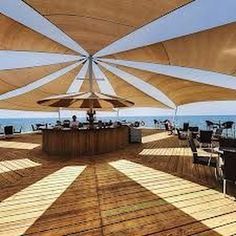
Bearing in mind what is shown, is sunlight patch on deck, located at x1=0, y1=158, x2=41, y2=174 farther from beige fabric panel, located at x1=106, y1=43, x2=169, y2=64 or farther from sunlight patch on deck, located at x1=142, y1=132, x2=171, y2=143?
sunlight patch on deck, located at x1=142, y1=132, x2=171, y2=143

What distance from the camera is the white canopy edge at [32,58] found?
34.6 feet

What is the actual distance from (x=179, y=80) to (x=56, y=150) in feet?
18.7

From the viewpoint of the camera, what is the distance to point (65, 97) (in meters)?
8.32

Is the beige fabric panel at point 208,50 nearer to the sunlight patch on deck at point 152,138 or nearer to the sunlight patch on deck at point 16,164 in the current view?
the sunlight patch on deck at point 16,164

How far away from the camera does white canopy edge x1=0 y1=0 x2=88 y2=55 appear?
5.91 metres

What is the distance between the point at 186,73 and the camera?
1092 cm

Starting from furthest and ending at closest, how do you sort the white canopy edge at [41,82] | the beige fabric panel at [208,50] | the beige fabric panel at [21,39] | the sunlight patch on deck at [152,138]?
the sunlight patch on deck at [152,138], the white canopy edge at [41,82], the beige fabric panel at [21,39], the beige fabric panel at [208,50]

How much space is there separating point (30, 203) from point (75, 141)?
490 cm

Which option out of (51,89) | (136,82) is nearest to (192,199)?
(136,82)

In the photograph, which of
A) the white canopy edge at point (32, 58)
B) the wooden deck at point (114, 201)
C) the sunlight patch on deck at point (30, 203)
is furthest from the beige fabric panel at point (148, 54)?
the sunlight patch on deck at point (30, 203)

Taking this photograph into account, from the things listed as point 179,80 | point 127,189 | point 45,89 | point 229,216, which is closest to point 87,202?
point 127,189

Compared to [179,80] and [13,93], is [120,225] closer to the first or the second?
[179,80]

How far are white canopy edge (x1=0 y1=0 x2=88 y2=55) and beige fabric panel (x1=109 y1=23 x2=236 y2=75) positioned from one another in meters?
2.29

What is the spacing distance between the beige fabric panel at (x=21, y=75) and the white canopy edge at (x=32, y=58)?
223mm
